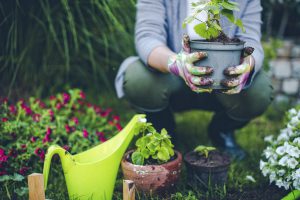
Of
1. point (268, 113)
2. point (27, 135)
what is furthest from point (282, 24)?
point (27, 135)

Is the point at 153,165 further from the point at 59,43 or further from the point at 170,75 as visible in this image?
the point at 59,43

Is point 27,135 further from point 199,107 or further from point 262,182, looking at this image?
point 262,182

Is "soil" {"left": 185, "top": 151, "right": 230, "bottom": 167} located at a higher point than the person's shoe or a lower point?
higher

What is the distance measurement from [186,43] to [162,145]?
34 centimetres

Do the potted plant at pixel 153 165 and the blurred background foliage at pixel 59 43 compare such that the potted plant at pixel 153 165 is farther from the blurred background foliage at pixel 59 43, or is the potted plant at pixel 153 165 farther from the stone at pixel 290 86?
the stone at pixel 290 86

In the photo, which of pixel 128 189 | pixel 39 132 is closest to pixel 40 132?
pixel 39 132

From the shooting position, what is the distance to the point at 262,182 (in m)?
1.61

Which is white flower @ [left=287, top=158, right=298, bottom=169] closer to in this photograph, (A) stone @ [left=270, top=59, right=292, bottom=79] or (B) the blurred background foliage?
(B) the blurred background foliage

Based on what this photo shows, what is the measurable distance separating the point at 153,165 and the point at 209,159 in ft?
0.88

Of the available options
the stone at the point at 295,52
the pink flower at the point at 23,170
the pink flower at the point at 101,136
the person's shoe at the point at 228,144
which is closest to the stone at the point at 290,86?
the stone at the point at 295,52

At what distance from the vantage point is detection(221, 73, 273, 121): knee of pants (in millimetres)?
1722

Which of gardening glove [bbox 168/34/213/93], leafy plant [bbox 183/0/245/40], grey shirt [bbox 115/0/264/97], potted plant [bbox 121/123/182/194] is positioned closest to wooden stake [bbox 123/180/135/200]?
potted plant [bbox 121/123/182/194]

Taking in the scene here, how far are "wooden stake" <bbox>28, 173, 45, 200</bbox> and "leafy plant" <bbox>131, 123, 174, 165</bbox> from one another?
330 millimetres

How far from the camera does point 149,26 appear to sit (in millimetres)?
1740
